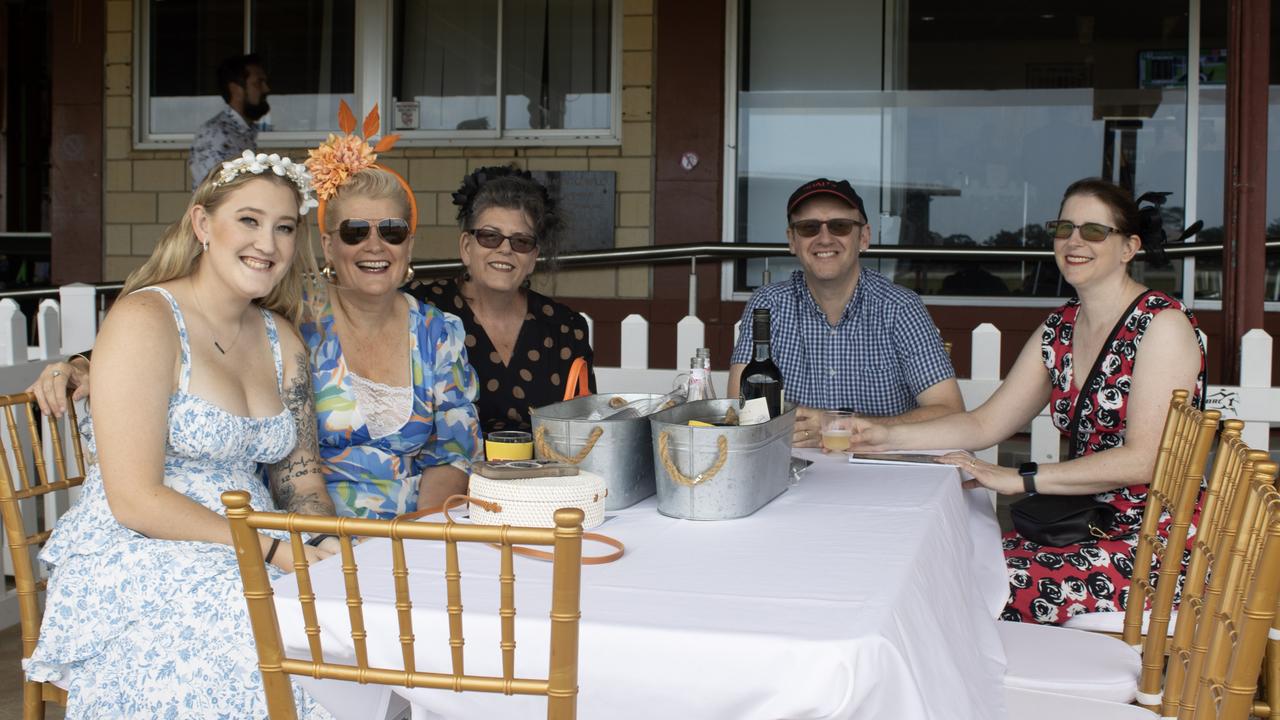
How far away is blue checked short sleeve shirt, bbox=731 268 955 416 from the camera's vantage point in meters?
3.28

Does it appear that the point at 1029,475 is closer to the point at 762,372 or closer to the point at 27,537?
the point at 762,372

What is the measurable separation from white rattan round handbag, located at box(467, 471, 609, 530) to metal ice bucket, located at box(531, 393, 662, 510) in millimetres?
97

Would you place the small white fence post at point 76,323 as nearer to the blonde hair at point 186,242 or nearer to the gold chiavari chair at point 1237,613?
the blonde hair at point 186,242

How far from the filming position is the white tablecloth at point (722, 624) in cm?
135

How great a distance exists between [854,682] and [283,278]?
1650mm

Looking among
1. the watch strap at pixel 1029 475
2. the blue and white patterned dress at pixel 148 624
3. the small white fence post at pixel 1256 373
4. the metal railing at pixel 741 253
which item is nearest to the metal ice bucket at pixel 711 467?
the blue and white patterned dress at pixel 148 624

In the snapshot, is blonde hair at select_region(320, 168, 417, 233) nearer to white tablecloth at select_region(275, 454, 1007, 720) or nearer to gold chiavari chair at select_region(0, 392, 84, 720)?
gold chiavari chair at select_region(0, 392, 84, 720)

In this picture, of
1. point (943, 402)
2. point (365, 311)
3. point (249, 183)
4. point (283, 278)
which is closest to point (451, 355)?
point (365, 311)

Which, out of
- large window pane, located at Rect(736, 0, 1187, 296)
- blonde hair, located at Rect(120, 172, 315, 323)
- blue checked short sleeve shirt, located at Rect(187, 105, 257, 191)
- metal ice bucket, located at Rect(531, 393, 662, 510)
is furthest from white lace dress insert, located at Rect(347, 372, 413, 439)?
large window pane, located at Rect(736, 0, 1187, 296)

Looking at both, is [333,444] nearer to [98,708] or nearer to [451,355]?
[451,355]

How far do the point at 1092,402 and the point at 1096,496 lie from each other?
0.73 feet

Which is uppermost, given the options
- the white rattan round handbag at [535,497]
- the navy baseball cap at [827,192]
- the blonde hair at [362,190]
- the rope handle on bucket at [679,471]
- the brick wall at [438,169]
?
the brick wall at [438,169]

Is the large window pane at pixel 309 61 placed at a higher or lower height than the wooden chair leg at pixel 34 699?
higher

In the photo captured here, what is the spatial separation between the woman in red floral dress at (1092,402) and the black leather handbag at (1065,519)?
0.07ft
